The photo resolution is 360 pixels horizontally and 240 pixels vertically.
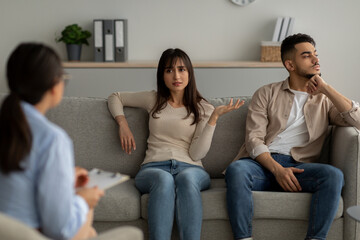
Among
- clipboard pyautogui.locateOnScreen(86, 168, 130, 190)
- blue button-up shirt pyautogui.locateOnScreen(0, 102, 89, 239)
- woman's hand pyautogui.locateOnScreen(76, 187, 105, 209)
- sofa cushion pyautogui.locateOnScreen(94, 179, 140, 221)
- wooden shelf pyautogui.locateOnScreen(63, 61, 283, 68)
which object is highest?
blue button-up shirt pyautogui.locateOnScreen(0, 102, 89, 239)

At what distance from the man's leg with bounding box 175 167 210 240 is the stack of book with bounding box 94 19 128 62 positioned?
82.3 inches

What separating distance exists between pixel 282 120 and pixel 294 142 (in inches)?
5.0

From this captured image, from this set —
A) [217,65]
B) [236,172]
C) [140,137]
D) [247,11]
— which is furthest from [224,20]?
[236,172]

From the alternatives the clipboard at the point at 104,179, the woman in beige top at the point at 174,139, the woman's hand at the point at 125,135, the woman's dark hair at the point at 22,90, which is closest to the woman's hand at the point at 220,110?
the woman in beige top at the point at 174,139

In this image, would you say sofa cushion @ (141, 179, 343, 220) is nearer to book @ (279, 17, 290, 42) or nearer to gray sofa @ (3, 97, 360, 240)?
gray sofa @ (3, 97, 360, 240)

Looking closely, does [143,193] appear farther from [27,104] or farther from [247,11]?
[247,11]

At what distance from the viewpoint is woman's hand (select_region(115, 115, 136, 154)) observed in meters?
2.75

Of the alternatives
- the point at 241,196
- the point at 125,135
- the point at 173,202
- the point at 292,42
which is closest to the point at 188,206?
the point at 173,202

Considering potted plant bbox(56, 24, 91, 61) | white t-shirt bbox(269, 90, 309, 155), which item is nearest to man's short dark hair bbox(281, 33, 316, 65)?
white t-shirt bbox(269, 90, 309, 155)

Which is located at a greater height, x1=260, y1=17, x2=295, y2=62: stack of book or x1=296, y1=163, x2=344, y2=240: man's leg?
x1=260, y1=17, x2=295, y2=62: stack of book

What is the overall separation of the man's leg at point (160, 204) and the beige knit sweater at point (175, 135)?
21cm

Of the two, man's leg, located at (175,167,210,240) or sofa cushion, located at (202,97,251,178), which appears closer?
man's leg, located at (175,167,210,240)

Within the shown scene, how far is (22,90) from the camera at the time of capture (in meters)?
1.35

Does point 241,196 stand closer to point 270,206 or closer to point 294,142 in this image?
point 270,206
